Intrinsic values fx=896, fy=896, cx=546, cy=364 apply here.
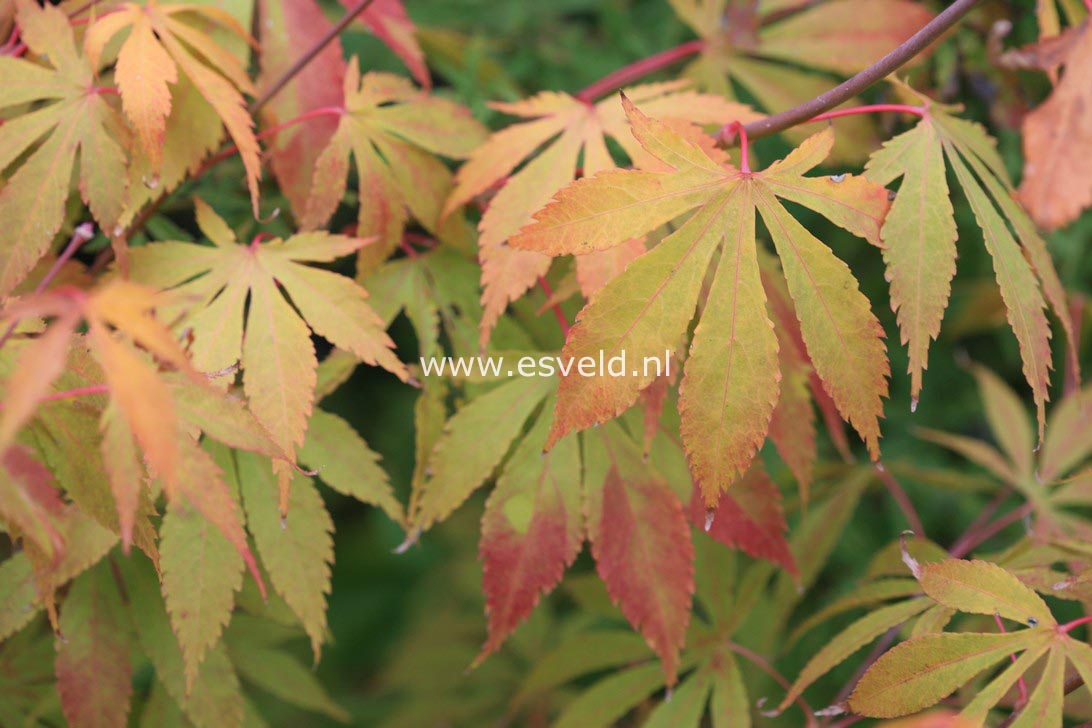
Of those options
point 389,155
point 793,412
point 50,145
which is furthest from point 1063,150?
point 50,145

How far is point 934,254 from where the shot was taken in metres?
0.72

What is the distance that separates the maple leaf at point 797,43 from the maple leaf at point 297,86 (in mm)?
479

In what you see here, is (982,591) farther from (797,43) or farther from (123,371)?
(797,43)

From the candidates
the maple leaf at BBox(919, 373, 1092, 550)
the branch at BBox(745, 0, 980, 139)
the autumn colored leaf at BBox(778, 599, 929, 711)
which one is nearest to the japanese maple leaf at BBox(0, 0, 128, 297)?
the branch at BBox(745, 0, 980, 139)

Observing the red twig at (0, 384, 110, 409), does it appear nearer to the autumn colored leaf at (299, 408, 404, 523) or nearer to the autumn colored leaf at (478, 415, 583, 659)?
the autumn colored leaf at (299, 408, 404, 523)

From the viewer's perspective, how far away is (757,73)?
1.20 meters

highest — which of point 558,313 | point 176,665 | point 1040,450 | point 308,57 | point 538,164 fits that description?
point 308,57

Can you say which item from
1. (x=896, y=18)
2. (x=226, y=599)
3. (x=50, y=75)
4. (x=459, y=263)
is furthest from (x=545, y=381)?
(x=896, y=18)

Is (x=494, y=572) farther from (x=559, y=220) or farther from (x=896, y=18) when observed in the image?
(x=896, y=18)

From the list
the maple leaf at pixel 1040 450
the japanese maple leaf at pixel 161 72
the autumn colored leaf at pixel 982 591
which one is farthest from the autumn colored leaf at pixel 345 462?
the maple leaf at pixel 1040 450

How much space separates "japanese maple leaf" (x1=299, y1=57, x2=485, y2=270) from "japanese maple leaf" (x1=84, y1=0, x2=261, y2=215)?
8 cm

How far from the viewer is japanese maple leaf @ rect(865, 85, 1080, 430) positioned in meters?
0.71

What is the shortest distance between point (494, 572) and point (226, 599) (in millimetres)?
237

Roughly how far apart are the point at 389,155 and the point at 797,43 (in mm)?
580
